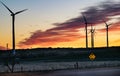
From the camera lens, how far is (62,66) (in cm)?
8512

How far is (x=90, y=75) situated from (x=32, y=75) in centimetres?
715

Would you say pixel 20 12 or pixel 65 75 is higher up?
pixel 20 12

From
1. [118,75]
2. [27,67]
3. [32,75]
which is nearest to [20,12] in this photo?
[27,67]

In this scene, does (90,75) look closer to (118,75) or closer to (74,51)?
(118,75)

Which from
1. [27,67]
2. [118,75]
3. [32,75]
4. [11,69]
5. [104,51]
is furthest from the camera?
[104,51]

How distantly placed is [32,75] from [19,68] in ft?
54.0

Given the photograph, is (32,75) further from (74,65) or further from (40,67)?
(74,65)

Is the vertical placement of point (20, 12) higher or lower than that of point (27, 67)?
higher

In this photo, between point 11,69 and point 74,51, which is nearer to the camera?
point 11,69

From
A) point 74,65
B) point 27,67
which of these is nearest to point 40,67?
point 27,67

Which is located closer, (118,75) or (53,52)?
(118,75)

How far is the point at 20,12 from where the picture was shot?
79.0 meters

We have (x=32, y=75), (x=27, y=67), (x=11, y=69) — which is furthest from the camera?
(x=27, y=67)

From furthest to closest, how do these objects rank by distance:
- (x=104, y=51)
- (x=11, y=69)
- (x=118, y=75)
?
(x=104, y=51), (x=11, y=69), (x=118, y=75)
